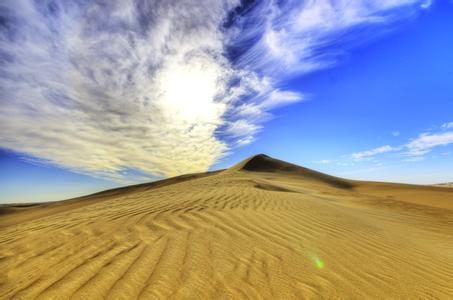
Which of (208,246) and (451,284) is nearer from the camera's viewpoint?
(451,284)

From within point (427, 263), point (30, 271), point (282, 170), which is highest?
point (282, 170)

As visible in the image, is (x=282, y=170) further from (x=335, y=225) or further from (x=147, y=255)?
(x=147, y=255)

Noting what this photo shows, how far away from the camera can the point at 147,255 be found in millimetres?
3213

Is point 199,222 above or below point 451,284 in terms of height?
above

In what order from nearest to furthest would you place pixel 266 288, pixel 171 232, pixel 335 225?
pixel 266 288 → pixel 171 232 → pixel 335 225

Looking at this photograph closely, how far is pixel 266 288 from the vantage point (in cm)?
253

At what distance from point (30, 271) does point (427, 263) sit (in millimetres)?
5310

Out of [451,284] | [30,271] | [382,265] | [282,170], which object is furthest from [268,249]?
[282,170]

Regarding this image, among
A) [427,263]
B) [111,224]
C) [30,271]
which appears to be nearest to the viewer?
[30,271]

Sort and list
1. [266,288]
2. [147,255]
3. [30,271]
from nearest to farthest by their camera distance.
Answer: [266,288] → [30,271] → [147,255]

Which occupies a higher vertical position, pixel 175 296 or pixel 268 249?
pixel 268 249

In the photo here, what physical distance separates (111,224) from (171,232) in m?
1.45

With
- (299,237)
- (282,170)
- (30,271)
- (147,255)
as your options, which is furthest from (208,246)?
(282,170)

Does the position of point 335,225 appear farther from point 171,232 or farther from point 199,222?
point 171,232
